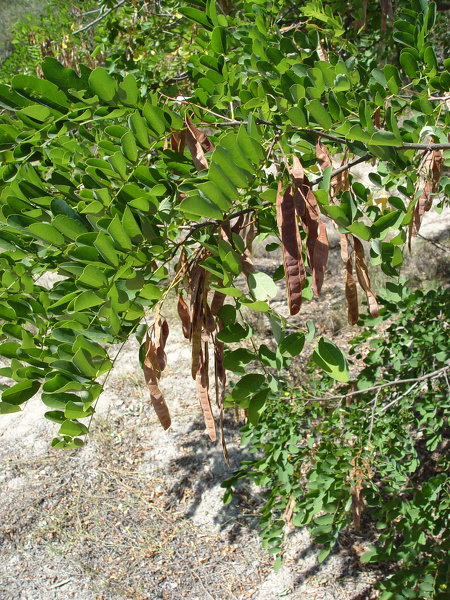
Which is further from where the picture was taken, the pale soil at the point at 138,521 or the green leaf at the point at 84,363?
the pale soil at the point at 138,521

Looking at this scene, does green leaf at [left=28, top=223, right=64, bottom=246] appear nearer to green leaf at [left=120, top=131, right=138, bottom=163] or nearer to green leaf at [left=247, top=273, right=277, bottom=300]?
green leaf at [left=120, top=131, right=138, bottom=163]

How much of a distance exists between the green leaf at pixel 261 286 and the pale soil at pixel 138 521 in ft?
6.58

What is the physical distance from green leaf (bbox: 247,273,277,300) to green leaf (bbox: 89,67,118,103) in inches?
13.9

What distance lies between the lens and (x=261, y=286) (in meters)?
0.65

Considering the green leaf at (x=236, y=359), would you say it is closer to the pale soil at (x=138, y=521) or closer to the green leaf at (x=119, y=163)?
the green leaf at (x=119, y=163)

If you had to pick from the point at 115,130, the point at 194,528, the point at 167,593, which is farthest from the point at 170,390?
the point at 115,130

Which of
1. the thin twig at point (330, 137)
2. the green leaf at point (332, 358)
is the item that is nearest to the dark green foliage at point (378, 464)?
the thin twig at point (330, 137)

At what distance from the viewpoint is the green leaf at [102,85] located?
696 millimetres

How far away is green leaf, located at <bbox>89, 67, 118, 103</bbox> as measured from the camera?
2.28 feet

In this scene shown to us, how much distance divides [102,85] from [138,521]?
231 cm

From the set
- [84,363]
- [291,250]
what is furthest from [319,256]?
[84,363]

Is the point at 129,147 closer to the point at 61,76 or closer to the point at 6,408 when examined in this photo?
the point at 61,76

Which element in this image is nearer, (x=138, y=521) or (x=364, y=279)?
(x=364, y=279)

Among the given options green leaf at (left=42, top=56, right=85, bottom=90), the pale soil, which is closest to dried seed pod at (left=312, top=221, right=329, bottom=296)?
green leaf at (left=42, top=56, right=85, bottom=90)
